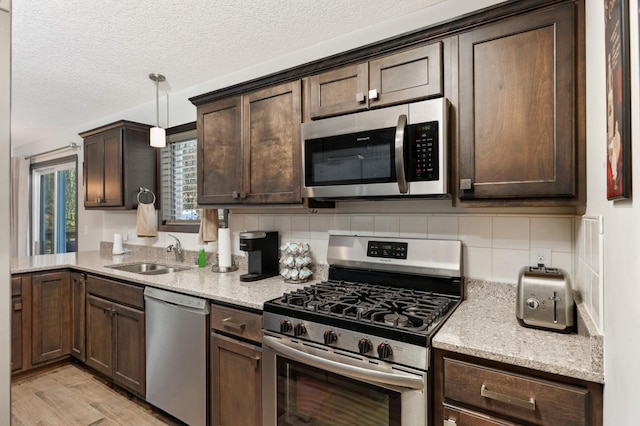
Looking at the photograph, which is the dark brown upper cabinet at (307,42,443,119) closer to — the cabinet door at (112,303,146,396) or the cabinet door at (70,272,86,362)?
the cabinet door at (112,303,146,396)

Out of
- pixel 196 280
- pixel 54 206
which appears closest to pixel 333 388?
pixel 196 280

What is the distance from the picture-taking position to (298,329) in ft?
5.15

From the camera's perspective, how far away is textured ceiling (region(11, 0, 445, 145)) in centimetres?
196

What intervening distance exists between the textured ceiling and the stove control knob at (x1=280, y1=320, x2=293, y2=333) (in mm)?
1696

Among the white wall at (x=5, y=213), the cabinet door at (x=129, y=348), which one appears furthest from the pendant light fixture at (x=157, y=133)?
the white wall at (x=5, y=213)

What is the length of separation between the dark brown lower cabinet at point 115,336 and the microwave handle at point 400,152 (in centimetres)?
191

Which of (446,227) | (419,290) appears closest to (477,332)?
(419,290)

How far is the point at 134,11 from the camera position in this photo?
1.98 metres

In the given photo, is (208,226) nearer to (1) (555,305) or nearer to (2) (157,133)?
(2) (157,133)

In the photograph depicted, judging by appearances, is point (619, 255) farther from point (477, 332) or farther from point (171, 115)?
point (171, 115)

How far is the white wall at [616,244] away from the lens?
70 centimetres

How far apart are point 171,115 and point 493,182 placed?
9.84 ft

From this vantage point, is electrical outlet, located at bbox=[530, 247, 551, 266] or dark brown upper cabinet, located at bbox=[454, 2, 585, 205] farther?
electrical outlet, located at bbox=[530, 247, 551, 266]

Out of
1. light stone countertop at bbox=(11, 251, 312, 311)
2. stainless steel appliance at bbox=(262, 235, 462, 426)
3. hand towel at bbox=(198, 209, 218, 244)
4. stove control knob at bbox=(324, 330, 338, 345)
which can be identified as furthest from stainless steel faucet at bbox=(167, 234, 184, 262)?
stove control knob at bbox=(324, 330, 338, 345)
